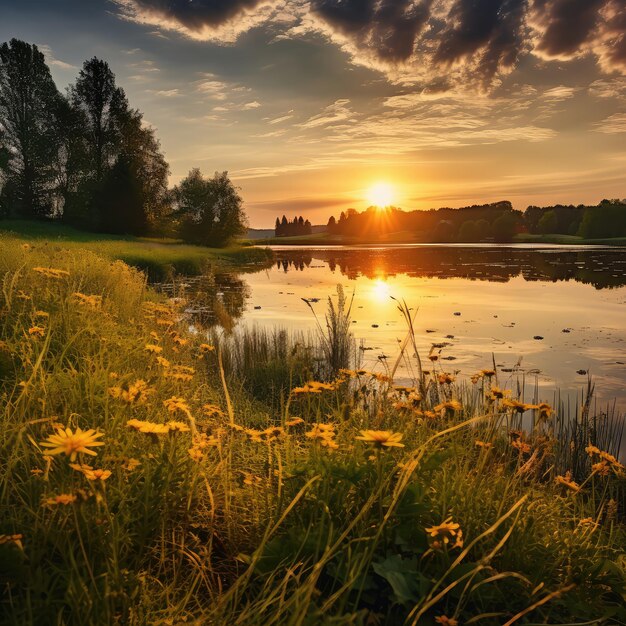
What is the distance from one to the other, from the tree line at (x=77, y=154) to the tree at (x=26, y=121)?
7 cm

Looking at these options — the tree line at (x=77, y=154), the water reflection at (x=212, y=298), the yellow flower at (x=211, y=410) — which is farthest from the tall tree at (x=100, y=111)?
the yellow flower at (x=211, y=410)

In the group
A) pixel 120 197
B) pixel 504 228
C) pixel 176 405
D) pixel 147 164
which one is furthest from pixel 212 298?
pixel 504 228

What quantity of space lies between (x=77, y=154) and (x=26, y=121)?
426cm

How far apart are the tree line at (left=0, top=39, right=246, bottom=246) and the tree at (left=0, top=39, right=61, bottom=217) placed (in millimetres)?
70

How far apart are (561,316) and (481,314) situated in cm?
188

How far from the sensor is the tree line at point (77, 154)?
40.1m

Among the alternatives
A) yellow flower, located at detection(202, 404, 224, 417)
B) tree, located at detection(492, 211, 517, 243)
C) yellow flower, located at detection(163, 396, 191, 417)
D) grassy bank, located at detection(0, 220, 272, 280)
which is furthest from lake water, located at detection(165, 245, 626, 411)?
tree, located at detection(492, 211, 517, 243)

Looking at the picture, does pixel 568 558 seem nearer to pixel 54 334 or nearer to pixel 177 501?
pixel 177 501

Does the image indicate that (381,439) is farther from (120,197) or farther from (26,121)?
(26,121)

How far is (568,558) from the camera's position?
7.87ft

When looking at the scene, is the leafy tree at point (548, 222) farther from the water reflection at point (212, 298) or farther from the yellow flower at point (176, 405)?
the yellow flower at point (176, 405)

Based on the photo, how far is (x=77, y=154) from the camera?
43.2 meters

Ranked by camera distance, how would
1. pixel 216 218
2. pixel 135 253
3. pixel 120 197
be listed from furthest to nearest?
pixel 216 218 → pixel 120 197 → pixel 135 253

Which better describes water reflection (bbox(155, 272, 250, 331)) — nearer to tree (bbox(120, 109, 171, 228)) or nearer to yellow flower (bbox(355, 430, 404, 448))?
yellow flower (bbox(355, 430, 404, 448))
